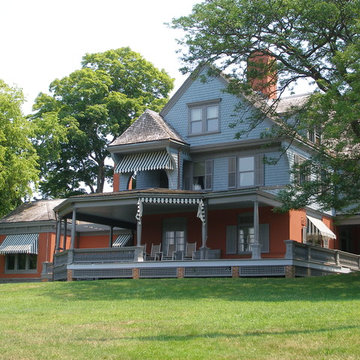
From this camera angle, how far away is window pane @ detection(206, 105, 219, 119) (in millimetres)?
31797

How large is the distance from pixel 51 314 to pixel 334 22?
14.9 metres

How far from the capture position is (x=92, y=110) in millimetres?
45156

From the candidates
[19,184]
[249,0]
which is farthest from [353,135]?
[19,184]

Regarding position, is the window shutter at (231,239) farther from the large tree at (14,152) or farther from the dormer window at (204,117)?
the large tree at (14,152)

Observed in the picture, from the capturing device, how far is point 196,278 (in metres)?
24.2

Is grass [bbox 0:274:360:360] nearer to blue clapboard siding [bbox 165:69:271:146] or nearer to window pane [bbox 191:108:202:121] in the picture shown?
blue clapboard siding [bbox 165:69:271:146]

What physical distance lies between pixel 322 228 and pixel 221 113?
24.8 ft

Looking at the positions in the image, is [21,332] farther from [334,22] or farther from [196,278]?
[334,22]

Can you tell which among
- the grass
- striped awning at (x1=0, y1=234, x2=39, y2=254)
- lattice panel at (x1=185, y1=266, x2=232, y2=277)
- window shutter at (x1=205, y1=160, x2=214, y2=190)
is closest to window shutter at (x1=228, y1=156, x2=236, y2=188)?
window shutter at (x1=205, y1=160, x2=214, y2=190)

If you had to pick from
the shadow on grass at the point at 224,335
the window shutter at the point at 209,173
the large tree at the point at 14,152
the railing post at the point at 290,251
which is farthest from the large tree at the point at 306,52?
the large tree at the point at 14,152

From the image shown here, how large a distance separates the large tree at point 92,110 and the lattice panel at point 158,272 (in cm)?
1838

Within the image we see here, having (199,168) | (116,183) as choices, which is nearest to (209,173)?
(199,168)

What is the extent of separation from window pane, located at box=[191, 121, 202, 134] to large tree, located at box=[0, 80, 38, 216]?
1093cm

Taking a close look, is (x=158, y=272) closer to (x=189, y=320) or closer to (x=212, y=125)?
(x=212, y=125)
